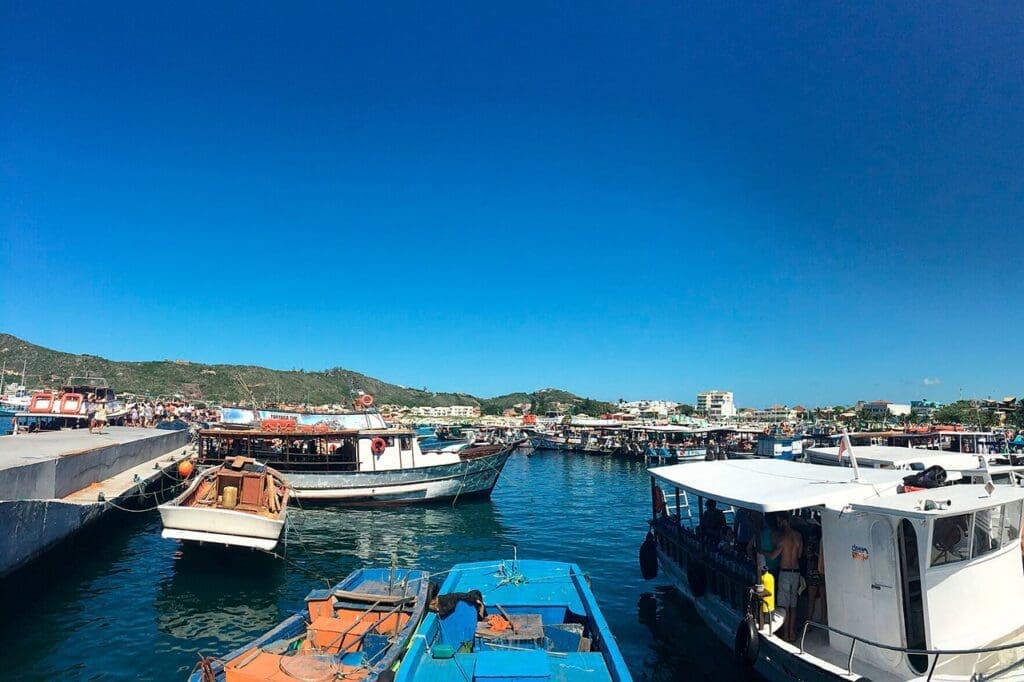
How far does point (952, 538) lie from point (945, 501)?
2.31 ft

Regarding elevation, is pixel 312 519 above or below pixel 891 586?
below

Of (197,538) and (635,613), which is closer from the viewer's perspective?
(635,613)

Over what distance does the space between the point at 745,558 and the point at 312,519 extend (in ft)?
67.5

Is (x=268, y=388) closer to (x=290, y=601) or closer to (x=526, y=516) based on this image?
(x=526, y=516)

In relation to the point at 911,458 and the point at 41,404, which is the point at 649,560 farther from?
the point at 41,404

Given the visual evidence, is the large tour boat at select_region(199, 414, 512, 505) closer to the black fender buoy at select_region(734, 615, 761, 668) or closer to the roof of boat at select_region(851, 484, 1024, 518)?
the black fender buoy at select_region(734, 615, 761, 668)

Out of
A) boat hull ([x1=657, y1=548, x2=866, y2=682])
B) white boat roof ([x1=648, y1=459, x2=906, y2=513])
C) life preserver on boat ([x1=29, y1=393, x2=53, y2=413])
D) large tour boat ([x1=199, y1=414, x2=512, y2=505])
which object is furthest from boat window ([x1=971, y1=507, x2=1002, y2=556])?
life preserver on boat ([x1=29, y1=393, x2=53, y2=413])

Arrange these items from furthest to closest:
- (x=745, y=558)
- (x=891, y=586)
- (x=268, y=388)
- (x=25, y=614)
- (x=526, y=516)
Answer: (x=268, y=388), (x=526, y=516), (x=25, y=614), (x=745, y=558), (x=891, y=586)

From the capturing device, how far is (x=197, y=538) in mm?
16531

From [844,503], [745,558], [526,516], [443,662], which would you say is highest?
[844,503]

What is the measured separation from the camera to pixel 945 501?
772 cm

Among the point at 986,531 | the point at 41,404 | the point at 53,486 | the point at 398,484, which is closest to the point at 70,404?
the point at 41,404

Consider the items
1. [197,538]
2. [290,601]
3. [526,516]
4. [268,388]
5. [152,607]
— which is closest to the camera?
[152,607]

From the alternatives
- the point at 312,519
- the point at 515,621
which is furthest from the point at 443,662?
the point at 312,519
